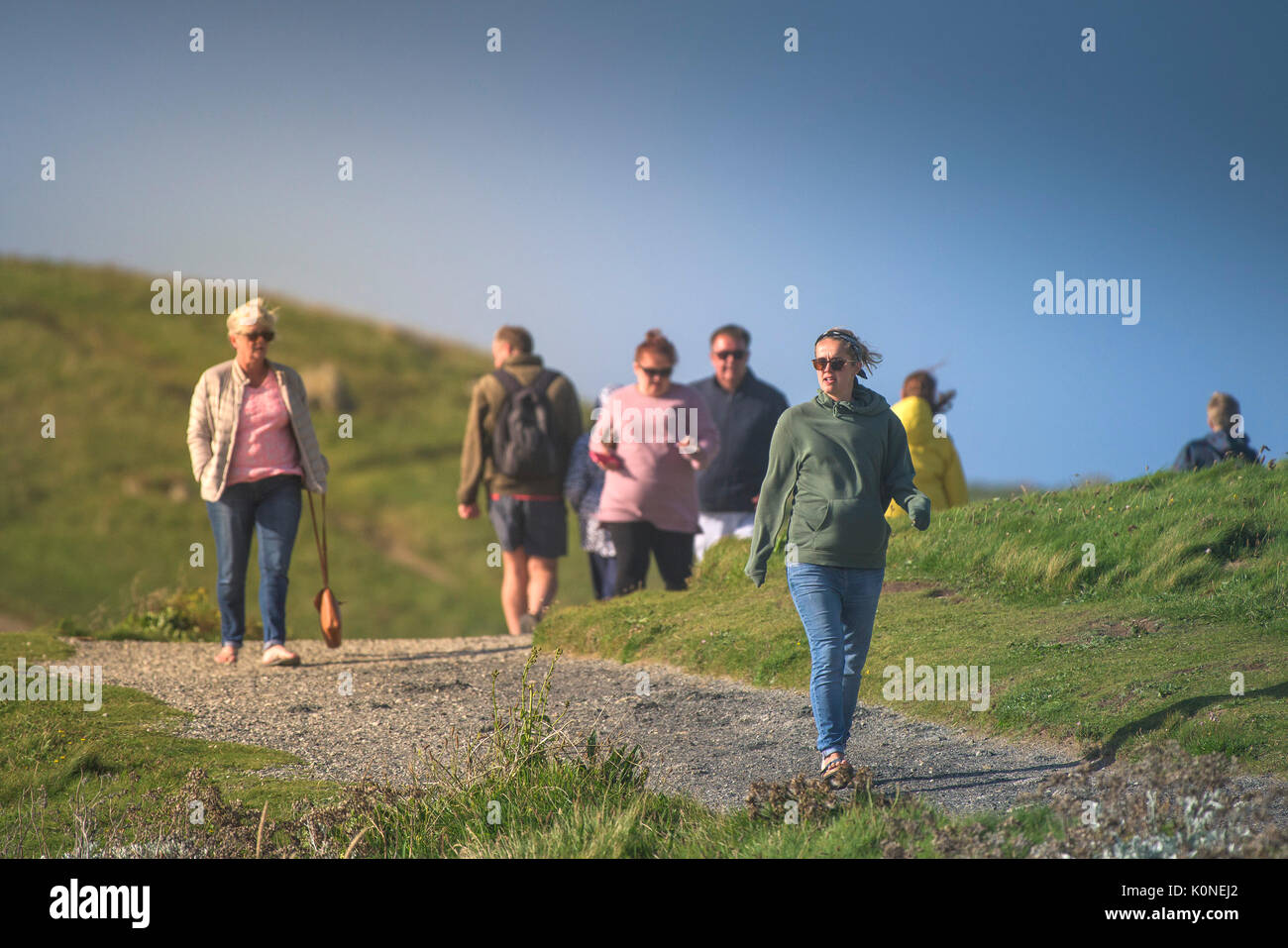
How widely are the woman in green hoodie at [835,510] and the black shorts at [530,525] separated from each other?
5503mm

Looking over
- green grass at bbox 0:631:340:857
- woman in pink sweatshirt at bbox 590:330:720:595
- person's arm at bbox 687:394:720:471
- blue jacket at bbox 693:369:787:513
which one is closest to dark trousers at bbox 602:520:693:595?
woman in pink sweatshirt at bbox 590:330:720:595

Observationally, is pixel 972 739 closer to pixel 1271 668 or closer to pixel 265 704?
pixel 1271 668

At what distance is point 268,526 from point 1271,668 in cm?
724

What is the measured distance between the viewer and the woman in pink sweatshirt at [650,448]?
10938 mm

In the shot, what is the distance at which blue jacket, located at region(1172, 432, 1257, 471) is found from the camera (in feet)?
38.5

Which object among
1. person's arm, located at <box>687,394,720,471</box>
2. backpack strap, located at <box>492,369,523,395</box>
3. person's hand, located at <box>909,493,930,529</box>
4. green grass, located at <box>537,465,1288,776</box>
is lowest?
green grass, located at <box>537,465,1288,776</box>

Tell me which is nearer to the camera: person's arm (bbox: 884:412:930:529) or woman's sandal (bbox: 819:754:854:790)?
woman's sandal (bbox: 819:754:854:790)

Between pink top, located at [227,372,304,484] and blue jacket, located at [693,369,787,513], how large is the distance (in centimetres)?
403

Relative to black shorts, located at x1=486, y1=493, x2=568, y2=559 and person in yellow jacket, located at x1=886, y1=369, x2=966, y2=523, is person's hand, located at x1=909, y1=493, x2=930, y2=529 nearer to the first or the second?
person in yellow jacket, located at x1=886, y1=369, x2=966, y2=523

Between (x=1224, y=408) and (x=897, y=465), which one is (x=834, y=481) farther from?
(x=1224, y=408)

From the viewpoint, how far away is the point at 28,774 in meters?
7.59

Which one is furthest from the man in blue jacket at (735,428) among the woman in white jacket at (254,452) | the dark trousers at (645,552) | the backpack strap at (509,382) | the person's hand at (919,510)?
the person's hand at (919,510)
